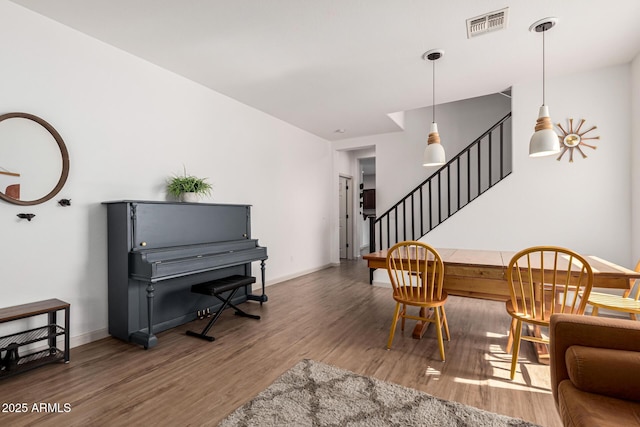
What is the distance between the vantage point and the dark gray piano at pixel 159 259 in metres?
2.62

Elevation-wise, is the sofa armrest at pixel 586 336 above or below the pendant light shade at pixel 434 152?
below

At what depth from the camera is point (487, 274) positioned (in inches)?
92.7

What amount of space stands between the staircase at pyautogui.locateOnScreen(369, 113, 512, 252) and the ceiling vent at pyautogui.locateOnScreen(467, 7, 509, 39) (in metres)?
2.49

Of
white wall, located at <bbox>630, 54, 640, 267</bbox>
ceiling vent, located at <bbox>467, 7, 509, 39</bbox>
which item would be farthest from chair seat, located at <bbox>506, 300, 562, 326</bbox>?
ceiling vent, located at <bbox>467, 7, 509, 39</bbox>

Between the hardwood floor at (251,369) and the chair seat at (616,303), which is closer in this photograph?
the hardwood floor at (251,369)

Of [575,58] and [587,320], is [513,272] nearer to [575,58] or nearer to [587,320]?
→ [587,320]

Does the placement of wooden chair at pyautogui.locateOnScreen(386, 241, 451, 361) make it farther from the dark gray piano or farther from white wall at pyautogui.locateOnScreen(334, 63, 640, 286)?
white wall at pyautogui.locateOnScreen(334, 63, 640, 286)

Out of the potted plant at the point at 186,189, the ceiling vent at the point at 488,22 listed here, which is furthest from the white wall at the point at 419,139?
the potted plant at the point at 186,189

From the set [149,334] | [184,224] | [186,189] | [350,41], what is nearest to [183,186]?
[186,189]

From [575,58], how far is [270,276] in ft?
15.5

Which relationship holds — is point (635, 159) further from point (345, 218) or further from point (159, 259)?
point (345, 218)

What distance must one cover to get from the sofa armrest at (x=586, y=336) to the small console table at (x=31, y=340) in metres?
3.15

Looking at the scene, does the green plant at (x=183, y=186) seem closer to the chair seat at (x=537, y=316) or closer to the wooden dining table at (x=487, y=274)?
the wooden dining table at (x=487, y=274)

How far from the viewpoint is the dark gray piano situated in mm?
2615
